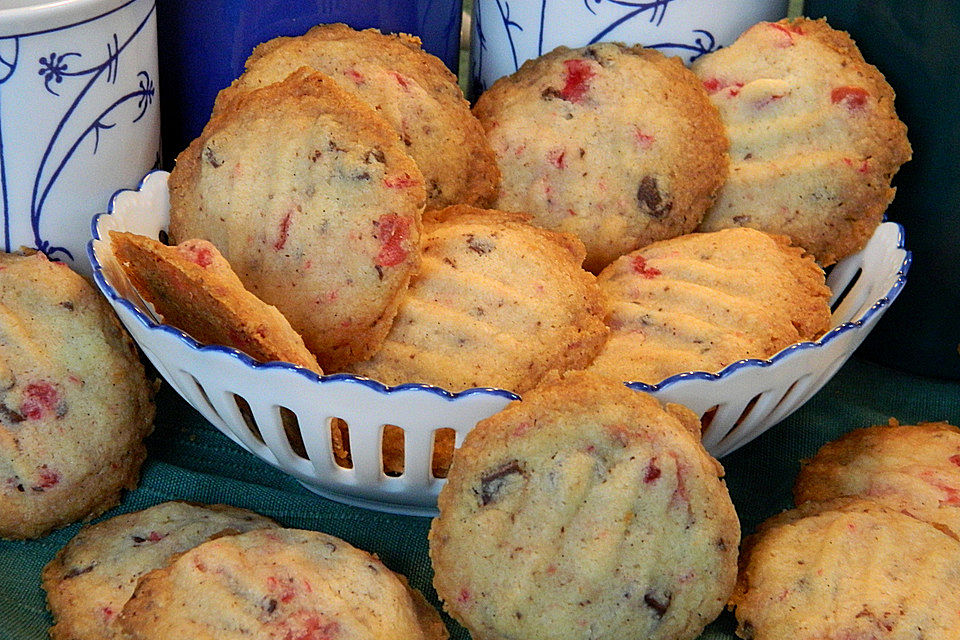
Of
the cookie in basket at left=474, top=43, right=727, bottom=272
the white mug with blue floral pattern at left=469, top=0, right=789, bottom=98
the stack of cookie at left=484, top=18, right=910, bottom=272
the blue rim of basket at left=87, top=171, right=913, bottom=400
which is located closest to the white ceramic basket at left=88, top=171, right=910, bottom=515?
the blue rim of basket at left=87, top=171, right=913, bottom=400

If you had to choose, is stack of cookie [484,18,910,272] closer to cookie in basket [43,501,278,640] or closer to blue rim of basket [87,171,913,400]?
blue rim of basket [87,171,913,400]

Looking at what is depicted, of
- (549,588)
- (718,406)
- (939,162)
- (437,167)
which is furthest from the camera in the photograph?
(939,162)

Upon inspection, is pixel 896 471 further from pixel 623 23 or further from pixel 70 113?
pixel 70 113

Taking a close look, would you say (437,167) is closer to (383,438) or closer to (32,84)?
(383,438)

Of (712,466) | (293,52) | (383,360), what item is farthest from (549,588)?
(293,52)

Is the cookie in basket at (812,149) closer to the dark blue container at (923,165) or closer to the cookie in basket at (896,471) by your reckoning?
the dark blue container at (923,165)
